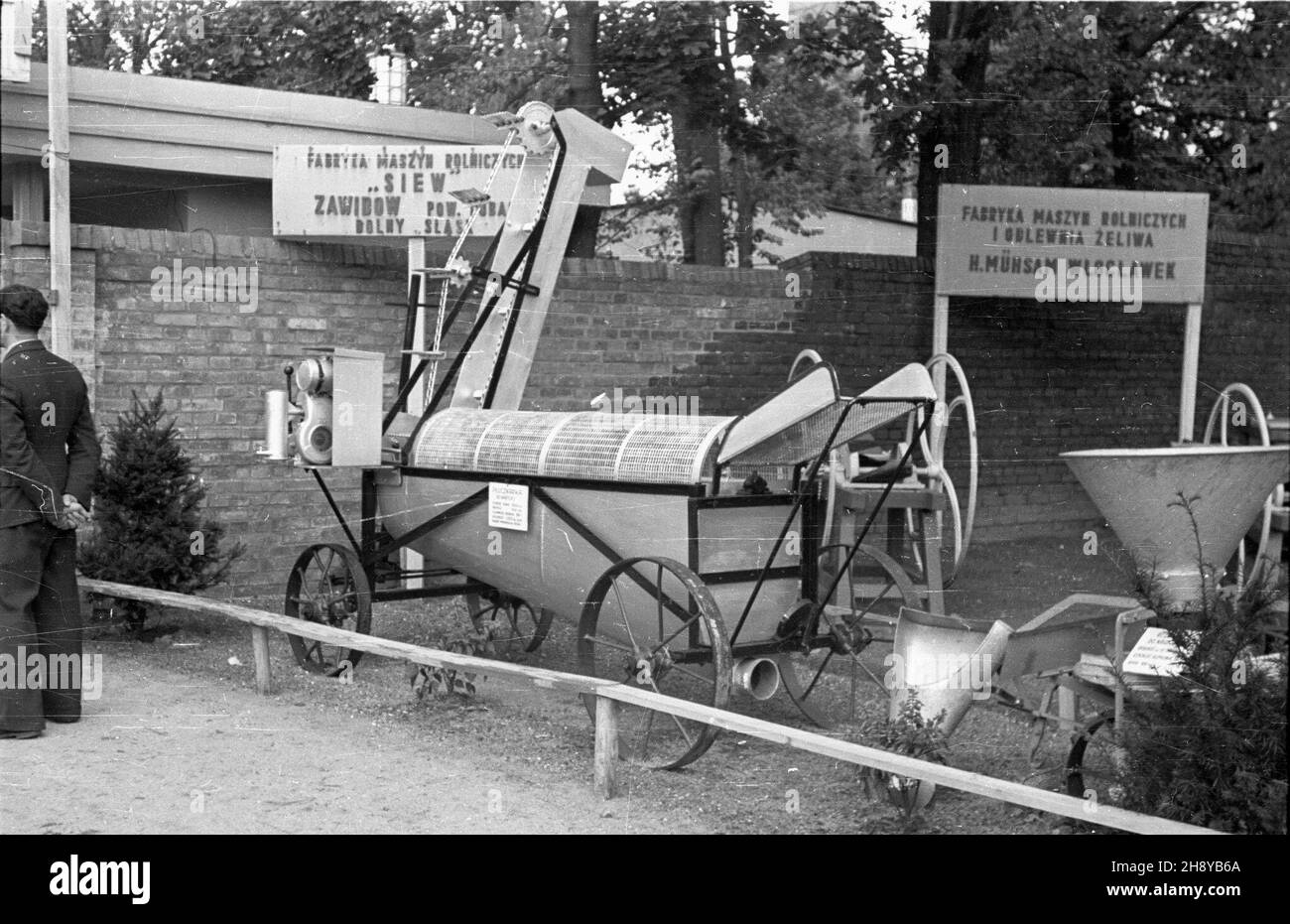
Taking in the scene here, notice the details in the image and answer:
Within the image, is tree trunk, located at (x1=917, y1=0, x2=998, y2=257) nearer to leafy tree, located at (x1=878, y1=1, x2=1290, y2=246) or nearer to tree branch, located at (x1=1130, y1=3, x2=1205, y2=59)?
leafy tree, located at (x1=878, y1=1, x2=1290, y2=246)

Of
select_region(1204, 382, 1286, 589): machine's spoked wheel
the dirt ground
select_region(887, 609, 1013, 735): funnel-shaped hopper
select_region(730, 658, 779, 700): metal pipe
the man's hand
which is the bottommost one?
the dirt ground

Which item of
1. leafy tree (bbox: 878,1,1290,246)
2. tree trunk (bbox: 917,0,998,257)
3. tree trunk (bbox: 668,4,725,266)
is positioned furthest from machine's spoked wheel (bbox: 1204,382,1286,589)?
tree trunk (bbox: 668,4,725,266)

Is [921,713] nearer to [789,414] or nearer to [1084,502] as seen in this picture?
[789,414]

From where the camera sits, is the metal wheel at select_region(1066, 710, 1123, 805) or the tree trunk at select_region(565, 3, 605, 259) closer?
the metal wheel at select_region(1066, 710, 1123, 805)

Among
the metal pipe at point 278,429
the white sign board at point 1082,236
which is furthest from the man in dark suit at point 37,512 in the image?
the white sign board at point 1082,236

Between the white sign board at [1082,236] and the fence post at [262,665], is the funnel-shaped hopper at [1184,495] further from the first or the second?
the fence post at [262,665]

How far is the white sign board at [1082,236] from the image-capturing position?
198 inches

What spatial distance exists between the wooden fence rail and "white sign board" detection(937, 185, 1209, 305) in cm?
205

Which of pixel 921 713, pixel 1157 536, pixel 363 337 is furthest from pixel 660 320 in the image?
pixel 1157 536

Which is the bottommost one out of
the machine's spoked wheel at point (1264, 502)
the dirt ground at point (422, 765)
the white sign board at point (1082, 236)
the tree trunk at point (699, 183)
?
the dirt ground at point (422, 765)

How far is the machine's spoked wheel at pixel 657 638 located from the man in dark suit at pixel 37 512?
2.12m

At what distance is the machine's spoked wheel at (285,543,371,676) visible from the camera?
6.56 metres

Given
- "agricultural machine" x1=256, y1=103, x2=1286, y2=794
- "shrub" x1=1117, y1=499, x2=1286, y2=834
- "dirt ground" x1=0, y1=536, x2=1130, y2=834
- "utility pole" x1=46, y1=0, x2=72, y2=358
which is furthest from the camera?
"utility pole" x1=46, y1=0, x2=72, y2=358

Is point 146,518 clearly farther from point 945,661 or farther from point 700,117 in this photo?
point 945,661
